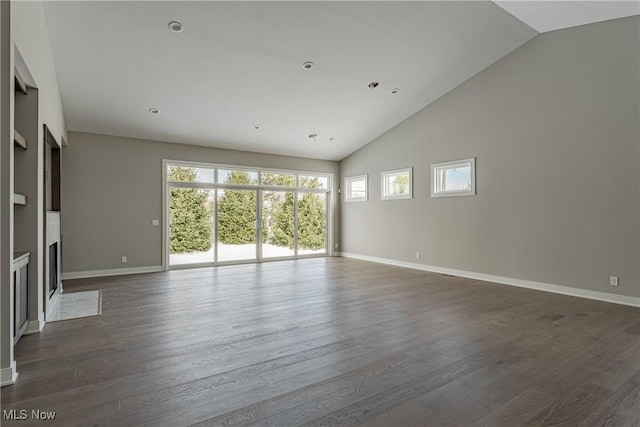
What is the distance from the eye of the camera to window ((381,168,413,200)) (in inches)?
293

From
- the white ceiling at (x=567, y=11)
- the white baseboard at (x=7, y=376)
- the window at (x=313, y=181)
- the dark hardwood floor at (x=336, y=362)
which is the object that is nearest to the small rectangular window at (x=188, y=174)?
the window at (x=313, y=181)

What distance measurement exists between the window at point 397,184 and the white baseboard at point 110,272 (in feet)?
17.7

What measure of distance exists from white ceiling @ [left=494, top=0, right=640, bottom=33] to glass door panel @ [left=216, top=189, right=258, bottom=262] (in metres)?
6.05

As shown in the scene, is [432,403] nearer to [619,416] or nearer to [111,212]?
[619,416]

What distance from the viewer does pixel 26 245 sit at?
3.34m

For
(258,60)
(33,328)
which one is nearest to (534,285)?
(258,60)

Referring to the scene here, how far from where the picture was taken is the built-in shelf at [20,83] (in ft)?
9.66

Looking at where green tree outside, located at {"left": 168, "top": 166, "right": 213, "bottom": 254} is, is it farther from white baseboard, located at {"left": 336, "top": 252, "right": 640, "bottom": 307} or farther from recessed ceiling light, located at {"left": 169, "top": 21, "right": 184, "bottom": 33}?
white baseboard, located at {"left": 336, "top": 252, "right": 640, "bottom": 307}

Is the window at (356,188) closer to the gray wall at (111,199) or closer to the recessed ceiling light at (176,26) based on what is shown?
the gray wall at (111,199)

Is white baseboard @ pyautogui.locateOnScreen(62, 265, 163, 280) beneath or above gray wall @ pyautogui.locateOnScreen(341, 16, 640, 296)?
beneath

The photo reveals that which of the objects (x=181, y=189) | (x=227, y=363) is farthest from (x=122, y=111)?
(x=227, y=363)

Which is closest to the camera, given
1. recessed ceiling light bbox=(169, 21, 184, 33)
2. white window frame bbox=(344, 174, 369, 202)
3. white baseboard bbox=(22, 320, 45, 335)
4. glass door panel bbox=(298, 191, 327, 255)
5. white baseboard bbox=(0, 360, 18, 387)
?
white baseboard bbox=(0, 360, 18, 387)

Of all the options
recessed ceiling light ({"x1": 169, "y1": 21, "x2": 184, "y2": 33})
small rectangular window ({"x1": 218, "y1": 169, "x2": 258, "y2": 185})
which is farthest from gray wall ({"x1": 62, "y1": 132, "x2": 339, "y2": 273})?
recessed ceiling light ({"x1": 169, "y1": 21, "x2": 184, "y2": 33})

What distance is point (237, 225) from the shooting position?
25.6ft
